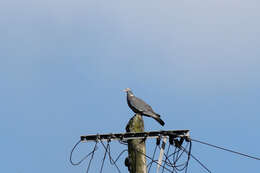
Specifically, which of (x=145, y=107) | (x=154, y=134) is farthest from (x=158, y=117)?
(x=154, y=134)

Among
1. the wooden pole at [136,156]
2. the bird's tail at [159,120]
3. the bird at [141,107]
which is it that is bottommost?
the wooden pole at [136,156]

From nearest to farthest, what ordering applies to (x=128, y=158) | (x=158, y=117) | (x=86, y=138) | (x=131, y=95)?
(x=128, y=158) < (x=86, y=138) < (x=158, y=117) < (x=131, y=95)

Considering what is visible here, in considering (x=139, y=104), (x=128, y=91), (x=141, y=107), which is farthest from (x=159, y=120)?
(x=128, y=91)

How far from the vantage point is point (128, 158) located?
39.4 ft

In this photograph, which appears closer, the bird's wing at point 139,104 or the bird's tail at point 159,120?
the bird's tail at point 159,120

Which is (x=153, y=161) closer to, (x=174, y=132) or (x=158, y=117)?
(x=174, y=132)

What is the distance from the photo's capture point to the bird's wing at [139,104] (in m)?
16.6

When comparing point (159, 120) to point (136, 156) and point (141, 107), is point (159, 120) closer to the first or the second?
point (141, 107)

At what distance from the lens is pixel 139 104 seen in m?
17.2

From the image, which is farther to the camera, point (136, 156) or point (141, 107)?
point (141, 107)

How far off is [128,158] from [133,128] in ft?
2.67

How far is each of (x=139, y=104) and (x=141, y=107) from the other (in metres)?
0.48

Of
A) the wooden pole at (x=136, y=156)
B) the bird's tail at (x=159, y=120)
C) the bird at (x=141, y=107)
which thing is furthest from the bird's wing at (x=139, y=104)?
the wooden pole at (x=136, y=156)

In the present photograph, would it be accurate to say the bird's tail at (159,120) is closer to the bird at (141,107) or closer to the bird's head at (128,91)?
the bird at (141,107)
